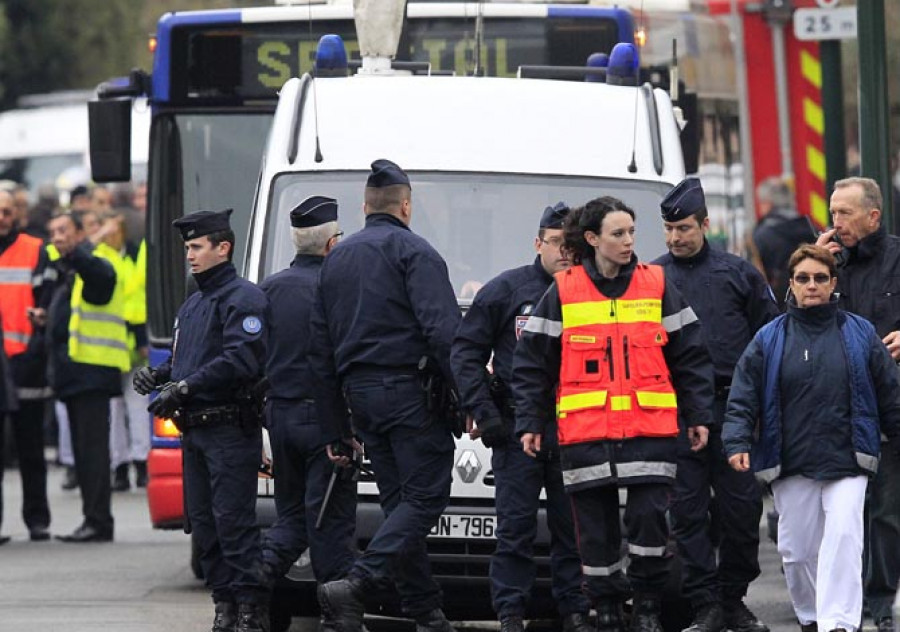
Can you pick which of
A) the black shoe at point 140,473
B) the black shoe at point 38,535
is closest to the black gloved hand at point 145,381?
the black shoe at point 38,535

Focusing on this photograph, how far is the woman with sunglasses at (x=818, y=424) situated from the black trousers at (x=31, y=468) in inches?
257

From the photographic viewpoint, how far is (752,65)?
19359 millimetres

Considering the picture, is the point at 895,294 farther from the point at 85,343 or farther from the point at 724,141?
the point at 724,141

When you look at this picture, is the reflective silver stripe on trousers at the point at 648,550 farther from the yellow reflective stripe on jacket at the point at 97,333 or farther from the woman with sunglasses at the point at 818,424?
the yellow reflective stripe on jacket at the point at 97,333

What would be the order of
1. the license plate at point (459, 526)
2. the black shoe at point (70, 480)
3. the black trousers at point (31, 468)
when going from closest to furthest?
the license plate at point (459, 526)
the black trousers at point (31, 468)
the black shoe at point (70, 480)

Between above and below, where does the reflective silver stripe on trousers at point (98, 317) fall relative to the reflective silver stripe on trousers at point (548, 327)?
below

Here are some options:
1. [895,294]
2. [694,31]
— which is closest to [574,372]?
[895,294]

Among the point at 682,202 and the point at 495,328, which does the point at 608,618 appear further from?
the point at 682,202

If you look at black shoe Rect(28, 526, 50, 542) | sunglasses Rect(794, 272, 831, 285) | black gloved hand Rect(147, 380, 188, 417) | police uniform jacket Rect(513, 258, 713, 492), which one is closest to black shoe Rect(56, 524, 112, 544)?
black shoe Rect(28, 526, 50, 542)

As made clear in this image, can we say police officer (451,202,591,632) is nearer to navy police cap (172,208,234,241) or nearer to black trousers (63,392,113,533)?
navy police cap (172,208,234,241)

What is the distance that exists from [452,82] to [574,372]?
2.38m

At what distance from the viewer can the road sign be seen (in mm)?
14258

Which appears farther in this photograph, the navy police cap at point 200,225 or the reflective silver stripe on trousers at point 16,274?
the reflective silver stripe on trousers at point 16,274

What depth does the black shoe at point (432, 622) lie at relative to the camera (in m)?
9.88
